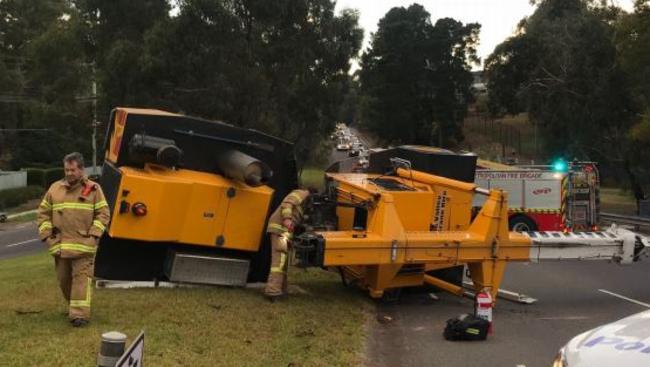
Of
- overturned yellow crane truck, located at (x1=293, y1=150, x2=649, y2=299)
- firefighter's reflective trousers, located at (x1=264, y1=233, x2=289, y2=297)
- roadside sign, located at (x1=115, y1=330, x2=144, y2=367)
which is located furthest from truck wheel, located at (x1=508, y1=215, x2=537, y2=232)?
roadside sign, located at (x1=115, y1=330, x2=144, y2=367)

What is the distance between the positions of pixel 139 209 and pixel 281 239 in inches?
74.6

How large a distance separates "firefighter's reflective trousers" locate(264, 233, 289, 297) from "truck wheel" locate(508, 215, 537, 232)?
13953 mm

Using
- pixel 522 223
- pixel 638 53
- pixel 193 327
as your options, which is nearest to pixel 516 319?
pixel 193 327

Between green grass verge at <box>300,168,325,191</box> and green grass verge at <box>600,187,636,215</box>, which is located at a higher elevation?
Result: green grass verge at <box>300,168,325,191</box>

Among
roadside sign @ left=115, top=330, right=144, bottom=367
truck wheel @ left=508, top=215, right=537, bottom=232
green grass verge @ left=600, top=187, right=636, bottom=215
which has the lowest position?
green grass verge @ left=600, top=187, right=636, bottom=215

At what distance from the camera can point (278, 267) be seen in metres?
9.59

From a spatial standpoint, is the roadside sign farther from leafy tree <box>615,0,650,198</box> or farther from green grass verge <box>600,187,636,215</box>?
green grass verge <box>600,187,636,215</box>

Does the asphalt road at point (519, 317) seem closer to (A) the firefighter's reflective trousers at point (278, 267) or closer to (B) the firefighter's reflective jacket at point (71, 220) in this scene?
(A) the firefighter's reflective trousers at point (278, 267)

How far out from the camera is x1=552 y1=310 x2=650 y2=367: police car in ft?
12.9

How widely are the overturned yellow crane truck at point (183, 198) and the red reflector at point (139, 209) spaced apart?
0.01 metres

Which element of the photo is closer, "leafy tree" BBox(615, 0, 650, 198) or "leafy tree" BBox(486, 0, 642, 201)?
"leafy tree" BBox(615, 0, 650, 198)

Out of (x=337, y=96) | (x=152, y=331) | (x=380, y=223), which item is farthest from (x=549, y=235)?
(x=337, y=96)

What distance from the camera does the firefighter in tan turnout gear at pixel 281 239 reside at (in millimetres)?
9531

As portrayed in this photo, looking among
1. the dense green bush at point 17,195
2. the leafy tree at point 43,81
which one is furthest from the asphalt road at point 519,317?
the dense green bush at point 17,195
